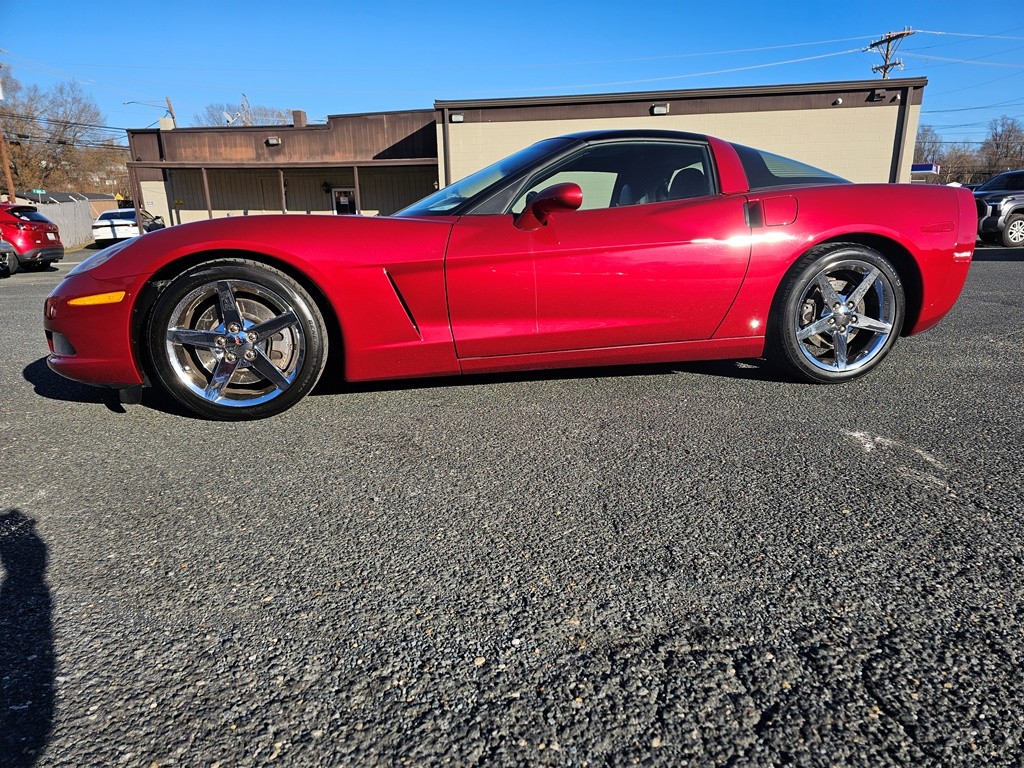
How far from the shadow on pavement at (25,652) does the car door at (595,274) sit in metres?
1.76

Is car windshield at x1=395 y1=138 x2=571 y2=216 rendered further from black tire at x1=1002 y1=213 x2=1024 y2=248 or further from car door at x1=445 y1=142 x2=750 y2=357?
black tire at x1=1002 y1=213 x2=1024 y2=248

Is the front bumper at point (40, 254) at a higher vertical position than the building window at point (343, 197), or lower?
lower

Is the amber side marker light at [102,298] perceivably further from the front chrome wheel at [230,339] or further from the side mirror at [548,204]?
the side mirror at [548,204]

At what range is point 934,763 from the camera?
1.09m

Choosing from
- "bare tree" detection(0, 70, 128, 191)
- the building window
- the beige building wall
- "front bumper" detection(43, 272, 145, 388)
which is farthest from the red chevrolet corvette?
"bare tree" detection(0, 70, 128, 191)

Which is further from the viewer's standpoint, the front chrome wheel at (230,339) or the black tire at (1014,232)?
the black tire at (1014,232)

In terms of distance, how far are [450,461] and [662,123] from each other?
20434 millimetres

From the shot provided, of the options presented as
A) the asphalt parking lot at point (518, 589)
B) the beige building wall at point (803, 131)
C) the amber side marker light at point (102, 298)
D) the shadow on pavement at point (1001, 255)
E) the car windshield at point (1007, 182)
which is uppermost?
the beige building wall at point (803, 131)

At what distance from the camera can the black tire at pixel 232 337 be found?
2848 mm

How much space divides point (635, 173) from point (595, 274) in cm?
82

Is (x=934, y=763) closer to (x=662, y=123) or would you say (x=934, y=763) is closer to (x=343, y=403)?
(x=343, y=403)

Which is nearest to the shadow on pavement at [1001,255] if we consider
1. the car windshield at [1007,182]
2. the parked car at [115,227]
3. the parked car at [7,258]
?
the car windshield at [1007,182]

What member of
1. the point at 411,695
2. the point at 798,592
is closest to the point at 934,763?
the point at 798,592

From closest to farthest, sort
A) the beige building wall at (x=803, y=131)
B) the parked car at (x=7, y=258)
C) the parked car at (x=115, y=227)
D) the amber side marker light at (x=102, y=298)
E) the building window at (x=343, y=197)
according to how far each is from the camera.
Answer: the amber side marker light at (x=102, y=298) < the parked car at (x=7, y=258) < the beige building wall at (x=803, y=131) < the parked car at (x=115, y=227) < the building window at (x=343, y=197)
